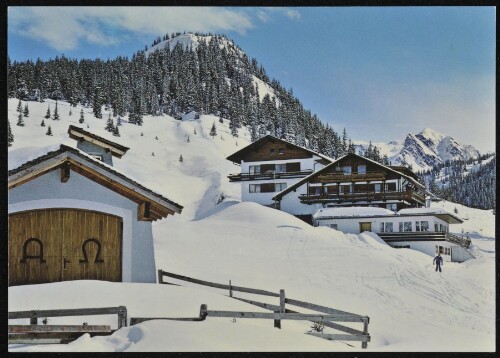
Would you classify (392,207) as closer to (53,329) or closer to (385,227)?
(385,227)

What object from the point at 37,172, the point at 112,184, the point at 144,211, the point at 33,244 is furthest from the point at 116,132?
the point at 37,172

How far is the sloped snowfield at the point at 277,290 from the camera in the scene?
1356cm

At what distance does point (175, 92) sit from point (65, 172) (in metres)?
141

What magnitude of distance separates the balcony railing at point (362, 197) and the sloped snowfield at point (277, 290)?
7564 mm

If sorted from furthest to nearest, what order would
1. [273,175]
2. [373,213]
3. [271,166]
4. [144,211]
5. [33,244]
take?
[271,166] → [273,175] → [373,213] → [144,211] → [33,244]

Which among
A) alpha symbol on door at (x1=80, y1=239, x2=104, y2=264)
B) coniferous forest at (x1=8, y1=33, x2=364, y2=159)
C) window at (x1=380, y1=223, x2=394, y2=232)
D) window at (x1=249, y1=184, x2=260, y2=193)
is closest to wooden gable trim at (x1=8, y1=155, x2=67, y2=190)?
alpha symbol on door at (x1=80, y1=239, x2=104, y2=264)

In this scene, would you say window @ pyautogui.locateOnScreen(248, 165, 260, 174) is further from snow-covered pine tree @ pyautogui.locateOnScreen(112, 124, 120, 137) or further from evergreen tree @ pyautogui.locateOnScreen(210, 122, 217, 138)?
evergreen tree @ pyautogui.locateOnScreen(210, 122, 217, 138)

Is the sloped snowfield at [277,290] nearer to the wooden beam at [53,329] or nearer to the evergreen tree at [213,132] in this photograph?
the wooden beam at [53,329]

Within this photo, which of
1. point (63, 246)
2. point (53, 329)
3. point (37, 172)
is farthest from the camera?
point (63, 246)

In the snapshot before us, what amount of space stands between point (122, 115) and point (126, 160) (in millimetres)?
37704

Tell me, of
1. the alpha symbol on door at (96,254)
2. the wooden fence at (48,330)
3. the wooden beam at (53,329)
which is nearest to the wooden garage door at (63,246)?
the alpha symbol on door at (96,254)

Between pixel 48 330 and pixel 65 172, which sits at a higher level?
pixel 65 172

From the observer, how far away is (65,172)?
16.2 metres

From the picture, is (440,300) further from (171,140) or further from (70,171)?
(171,140)
